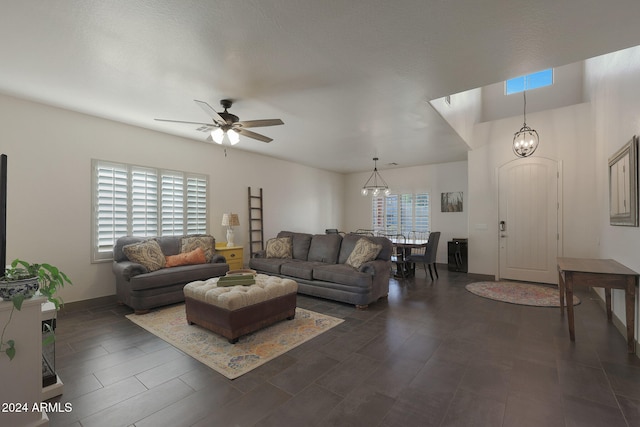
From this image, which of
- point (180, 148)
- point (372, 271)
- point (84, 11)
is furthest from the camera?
point (180, 148)

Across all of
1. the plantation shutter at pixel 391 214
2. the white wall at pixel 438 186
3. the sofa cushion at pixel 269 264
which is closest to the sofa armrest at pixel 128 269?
the sofa cushion at pixel 269 264

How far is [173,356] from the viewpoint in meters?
2.62

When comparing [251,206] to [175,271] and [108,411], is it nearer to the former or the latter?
[175,271]

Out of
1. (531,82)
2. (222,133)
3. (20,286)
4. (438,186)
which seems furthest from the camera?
(438,186)

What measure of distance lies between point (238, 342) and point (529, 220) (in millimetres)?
5623

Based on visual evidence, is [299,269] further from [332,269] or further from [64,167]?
[64,167]

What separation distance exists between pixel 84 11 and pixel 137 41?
37 cm

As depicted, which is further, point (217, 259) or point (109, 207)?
point (217, 259)

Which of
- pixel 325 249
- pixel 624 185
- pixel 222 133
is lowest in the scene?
pixel 325 249

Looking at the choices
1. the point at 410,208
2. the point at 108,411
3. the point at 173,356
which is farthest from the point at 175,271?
the point at 410,208

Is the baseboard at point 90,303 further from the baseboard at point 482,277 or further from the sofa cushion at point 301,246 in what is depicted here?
the baseboard at point 482,277

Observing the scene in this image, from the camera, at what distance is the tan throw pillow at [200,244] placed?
15.6 ft

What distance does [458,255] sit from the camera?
658 centimetres

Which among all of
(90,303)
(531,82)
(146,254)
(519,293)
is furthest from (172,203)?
(531,82)
